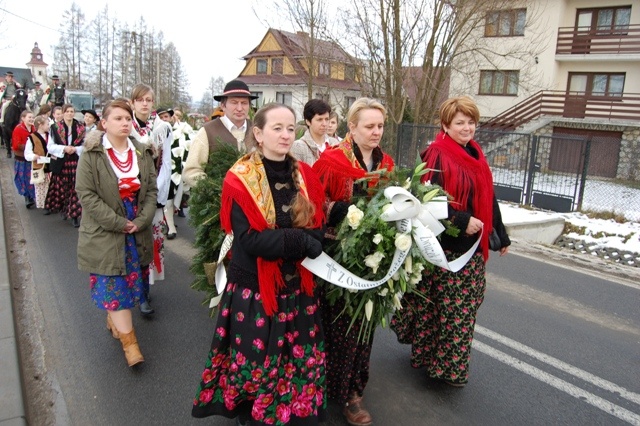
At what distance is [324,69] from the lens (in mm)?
18422

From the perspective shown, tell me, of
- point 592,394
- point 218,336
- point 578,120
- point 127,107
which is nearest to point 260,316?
point 218,336

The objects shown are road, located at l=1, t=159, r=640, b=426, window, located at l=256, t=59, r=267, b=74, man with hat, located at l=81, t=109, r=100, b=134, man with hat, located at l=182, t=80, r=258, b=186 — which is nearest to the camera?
road, located at l=1, t=159, r=640, b=426

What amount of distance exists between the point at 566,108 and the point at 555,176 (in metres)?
14.8

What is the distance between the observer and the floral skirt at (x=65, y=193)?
8.37 metres

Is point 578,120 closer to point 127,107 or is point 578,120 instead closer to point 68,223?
point 68,223

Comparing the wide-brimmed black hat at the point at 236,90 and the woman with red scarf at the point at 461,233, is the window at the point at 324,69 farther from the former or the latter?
the woman with red scarf at the point at 461,233

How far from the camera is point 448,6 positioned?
619 inches

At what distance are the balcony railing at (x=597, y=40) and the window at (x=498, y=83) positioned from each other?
247cm

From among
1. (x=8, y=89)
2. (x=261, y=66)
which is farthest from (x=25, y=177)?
(x=261, y=66)

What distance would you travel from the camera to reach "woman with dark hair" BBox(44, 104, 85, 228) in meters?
8.26

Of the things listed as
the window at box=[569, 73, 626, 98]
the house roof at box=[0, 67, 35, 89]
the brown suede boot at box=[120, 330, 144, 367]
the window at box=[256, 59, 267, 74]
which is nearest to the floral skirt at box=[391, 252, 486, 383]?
the brown suede boot at box=[120, 330, 144, 367]

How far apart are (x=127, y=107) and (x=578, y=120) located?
2388 centimetres

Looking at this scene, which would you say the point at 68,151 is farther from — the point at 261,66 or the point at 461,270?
the point at 261,66

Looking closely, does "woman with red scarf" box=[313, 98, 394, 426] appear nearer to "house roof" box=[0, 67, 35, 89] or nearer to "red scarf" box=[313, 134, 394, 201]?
"red scarf" box=[313, 134, 394, 201]
